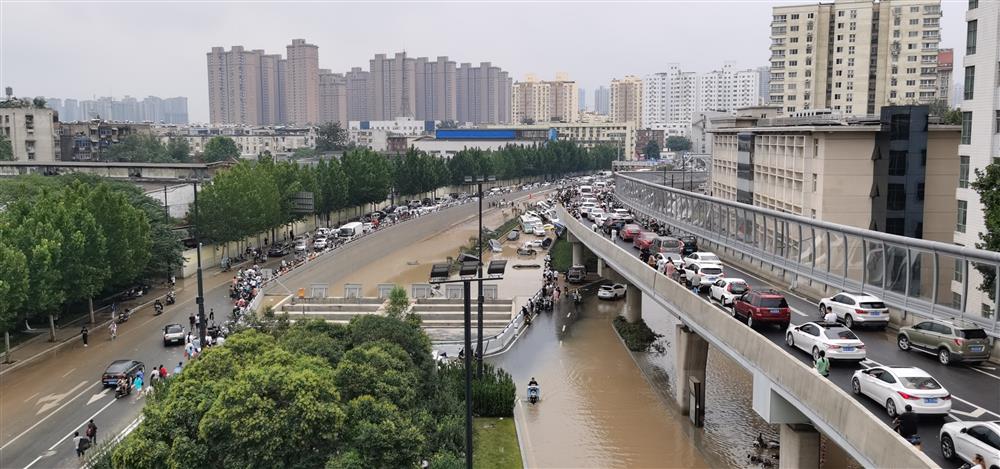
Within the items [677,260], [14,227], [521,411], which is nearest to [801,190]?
[677,260]

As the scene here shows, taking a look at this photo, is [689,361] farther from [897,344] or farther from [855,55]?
[855,55]

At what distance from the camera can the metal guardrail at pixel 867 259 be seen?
21797mm

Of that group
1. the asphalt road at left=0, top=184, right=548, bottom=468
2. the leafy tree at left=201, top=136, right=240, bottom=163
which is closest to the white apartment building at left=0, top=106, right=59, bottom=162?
the leafy tree at left=201, top=136, right=240, bottom=163

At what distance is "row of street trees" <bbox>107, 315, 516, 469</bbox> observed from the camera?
1755 centimetres

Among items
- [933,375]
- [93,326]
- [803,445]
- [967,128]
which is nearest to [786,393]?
[803,445]

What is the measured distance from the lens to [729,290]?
27.7 metres

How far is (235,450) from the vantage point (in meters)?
17.6

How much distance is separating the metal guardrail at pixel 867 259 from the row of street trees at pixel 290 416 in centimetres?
1307

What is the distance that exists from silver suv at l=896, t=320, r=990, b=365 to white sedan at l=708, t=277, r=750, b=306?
736 centimetres

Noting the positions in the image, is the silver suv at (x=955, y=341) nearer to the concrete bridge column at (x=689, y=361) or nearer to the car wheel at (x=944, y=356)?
the car wheel at (x=944, y=356)

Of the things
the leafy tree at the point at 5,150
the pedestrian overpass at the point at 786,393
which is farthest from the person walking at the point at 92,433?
the leafy tree at the point at 5,150

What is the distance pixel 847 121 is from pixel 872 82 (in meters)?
A: 47.2

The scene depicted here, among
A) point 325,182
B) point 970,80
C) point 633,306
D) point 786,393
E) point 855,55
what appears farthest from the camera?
point 855,55

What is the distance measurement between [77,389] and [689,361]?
2421cm
